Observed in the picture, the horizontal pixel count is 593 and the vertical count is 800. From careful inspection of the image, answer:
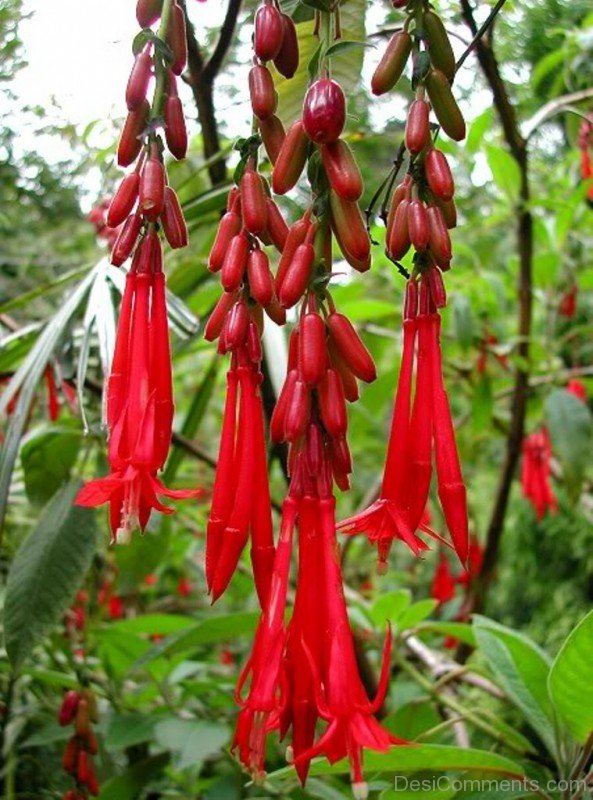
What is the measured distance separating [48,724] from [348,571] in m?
1.10

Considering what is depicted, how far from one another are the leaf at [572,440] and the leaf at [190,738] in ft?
2.16

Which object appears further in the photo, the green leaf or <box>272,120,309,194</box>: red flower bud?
the green leaf

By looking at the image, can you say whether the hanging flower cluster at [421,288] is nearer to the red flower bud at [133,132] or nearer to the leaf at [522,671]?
the red flower bud at [133,132]

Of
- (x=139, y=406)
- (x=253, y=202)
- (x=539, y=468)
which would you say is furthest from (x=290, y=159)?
(x=539, y=468)

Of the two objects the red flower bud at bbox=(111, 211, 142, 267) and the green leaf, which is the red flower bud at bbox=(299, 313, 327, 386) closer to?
the red flower bud at bbox=(111, 211, 142, 267)

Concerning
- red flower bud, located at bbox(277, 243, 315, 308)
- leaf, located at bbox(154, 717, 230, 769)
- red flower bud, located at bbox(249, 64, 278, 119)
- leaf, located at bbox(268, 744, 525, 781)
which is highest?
red flower bud, located at bbox(249, 64, 278, 119)

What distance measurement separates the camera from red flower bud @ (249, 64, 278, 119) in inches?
16.8

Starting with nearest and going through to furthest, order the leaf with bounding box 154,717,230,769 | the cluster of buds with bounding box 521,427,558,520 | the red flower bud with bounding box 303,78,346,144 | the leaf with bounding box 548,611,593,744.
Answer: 1. the red flower bud with bounding box 303,78,346,144
2. the leaf with bounding box 548,611,593,744
3. the leaf with bounding box 154,717,230,769
4. the cluster of buds with bounding box 521,427,558,520

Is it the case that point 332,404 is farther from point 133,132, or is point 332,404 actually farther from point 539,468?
point 539,468

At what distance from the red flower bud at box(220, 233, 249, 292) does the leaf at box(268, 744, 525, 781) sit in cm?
30

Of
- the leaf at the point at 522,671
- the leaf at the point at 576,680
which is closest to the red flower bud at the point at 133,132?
the leaf at the point at 576,680

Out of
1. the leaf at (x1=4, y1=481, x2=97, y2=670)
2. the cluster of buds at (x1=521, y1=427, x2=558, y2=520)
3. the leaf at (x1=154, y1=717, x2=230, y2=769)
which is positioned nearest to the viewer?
the leaf at (x1=4, y1=481, x2=97, y2=670)

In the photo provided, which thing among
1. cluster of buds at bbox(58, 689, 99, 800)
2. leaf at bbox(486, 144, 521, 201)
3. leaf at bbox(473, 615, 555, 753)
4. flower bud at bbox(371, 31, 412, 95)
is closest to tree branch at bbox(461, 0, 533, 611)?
leaf at bbox(486, 144, 521, 201)

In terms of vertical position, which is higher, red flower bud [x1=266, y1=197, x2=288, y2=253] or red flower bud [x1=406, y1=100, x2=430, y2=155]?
red flower bud [x1=406, y1=100, x2=430, y2=155]
